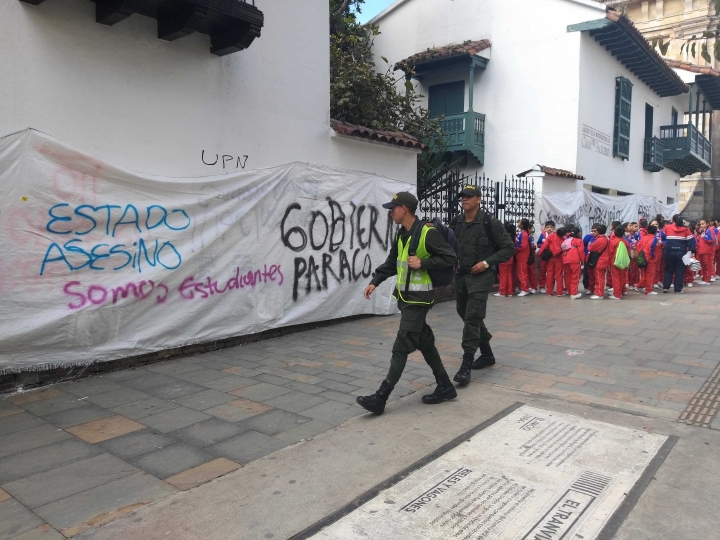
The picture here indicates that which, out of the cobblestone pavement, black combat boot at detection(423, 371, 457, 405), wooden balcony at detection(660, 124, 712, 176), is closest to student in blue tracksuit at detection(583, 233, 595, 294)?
the cobblestone pavement

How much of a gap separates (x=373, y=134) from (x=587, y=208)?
359 inches

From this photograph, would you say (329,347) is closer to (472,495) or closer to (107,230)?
(107,230)

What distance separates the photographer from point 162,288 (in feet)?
20.0

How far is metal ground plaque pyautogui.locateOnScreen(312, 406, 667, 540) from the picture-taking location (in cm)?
286

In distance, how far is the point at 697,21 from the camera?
24.6 m

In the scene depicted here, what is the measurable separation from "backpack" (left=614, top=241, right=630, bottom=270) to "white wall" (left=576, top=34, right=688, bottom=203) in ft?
16.9

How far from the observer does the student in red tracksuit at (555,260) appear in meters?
11.3

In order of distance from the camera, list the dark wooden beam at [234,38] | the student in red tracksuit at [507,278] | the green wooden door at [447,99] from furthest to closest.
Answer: the green wooden door at [447,99]
the student in red tracksuit at [507,278]
the dark wooden beam at [234,38]

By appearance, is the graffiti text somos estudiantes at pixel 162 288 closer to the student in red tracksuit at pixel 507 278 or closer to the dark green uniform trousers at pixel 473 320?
the dark green uniform trousers at pixel 473 320

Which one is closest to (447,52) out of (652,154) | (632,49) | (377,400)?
(632,49)

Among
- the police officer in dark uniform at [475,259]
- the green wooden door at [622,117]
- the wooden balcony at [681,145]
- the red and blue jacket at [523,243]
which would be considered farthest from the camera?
the wooden balcony at [681,145]

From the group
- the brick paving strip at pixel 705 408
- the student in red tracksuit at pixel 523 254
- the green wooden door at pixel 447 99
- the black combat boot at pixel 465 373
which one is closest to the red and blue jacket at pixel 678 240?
the student in red tracksuit at pixel 523 254

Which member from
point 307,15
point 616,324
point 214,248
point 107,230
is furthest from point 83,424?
point 616,324

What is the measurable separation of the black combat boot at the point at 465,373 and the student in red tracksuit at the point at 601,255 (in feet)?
21.4
